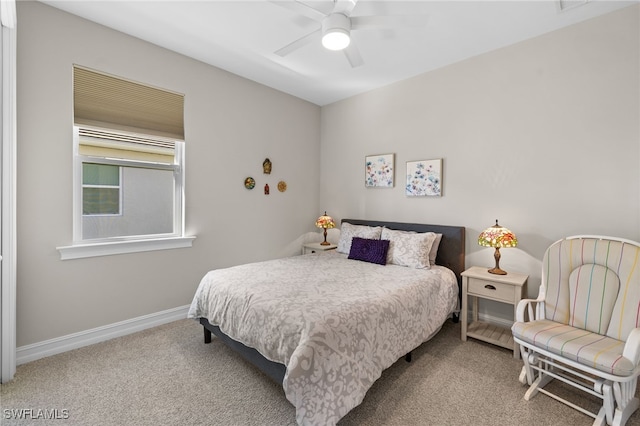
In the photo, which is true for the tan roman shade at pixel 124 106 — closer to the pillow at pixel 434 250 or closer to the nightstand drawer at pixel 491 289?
the pillow at pixel 434 250

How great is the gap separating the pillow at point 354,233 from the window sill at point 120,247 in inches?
70.9

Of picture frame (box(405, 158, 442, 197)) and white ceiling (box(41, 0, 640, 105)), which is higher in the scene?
white ceiling (box(41, 0, 640, 105))

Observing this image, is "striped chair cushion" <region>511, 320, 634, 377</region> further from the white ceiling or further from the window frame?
the window frame

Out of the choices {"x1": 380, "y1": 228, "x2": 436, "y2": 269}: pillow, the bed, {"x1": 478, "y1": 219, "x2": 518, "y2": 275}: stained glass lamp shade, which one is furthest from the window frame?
{"x1": 478, "y1": 219, "x2": 518, "y2": 275}: stained glass lamp shade

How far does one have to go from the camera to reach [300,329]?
1.71 metres

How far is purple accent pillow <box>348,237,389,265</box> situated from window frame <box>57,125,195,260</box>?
187cm

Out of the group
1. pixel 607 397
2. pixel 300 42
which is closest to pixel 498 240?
pixel 607 397

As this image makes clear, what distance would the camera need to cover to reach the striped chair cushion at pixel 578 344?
1.62 metres

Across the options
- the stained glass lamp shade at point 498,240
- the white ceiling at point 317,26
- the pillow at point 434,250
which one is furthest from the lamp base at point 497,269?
the white ceiling at point 317,26

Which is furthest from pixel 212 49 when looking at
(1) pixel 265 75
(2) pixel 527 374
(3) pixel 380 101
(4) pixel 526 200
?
(2) pixel 527 374

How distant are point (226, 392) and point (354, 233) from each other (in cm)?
222

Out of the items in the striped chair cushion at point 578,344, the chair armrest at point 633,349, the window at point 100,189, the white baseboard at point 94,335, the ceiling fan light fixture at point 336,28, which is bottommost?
the white baseboard at point 94,335

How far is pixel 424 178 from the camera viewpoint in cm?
354

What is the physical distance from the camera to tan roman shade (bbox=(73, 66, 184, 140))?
8.59 feet
